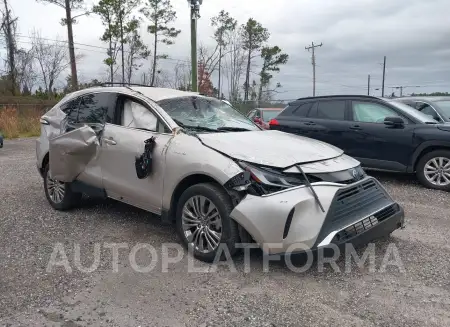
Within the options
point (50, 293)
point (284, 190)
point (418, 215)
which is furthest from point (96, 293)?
point (418, 215)

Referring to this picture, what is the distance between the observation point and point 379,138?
288 inches

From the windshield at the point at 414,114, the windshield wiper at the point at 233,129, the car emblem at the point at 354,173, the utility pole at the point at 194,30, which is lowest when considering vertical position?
the car emblem at the point at 354,173

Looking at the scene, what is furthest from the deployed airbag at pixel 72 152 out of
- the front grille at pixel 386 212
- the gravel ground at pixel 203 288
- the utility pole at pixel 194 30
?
the utility pole at pixel 194 30

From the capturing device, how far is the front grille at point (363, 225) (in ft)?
Answer: 11.4

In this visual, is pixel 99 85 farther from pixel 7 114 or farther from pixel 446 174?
pixel 7 114

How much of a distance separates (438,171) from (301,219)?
15.0 ft

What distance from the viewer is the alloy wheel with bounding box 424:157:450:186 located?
6.86 meters

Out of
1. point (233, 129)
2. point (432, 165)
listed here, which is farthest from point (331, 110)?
point (233, 129)

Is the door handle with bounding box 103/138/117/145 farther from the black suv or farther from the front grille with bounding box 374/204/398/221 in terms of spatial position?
the black suv

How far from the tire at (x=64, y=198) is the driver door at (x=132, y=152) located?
829 mm

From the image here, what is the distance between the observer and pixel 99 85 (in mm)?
5574

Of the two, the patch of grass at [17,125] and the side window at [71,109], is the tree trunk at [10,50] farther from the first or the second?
the side window at [71,109]

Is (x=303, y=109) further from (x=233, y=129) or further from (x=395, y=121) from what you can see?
(x=233, y=129)

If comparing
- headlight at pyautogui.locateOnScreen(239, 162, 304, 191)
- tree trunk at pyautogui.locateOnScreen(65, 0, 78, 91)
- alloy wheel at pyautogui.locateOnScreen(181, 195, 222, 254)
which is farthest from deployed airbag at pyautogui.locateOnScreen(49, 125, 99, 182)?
tree trunk at pyautogui.locateOnScreen(65, 0, 78, 91)
